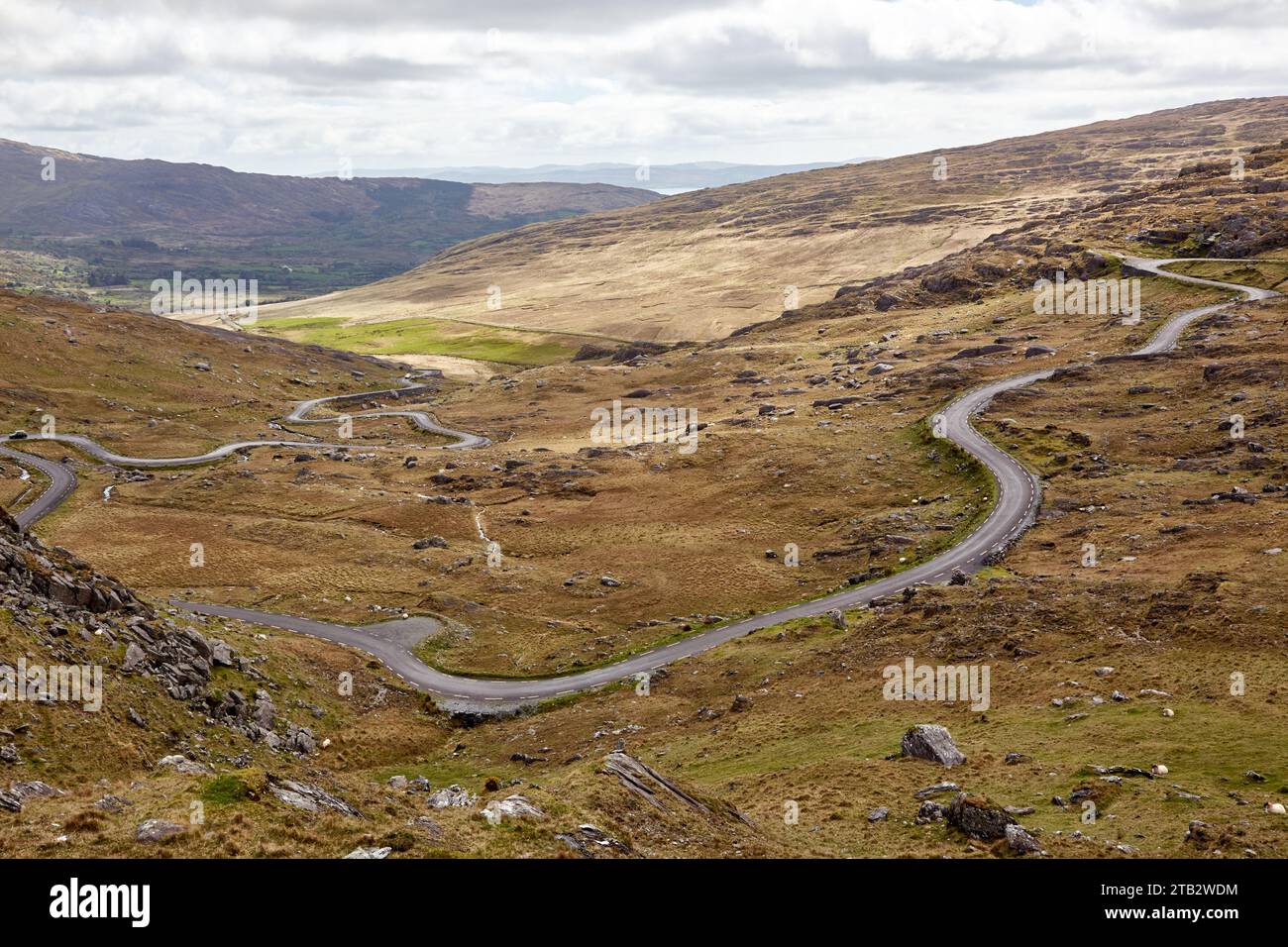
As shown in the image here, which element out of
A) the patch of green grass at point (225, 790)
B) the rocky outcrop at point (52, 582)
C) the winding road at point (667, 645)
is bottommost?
the winding road at point (667, 645)

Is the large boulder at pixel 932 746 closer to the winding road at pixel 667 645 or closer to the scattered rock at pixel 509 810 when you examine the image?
the scattered rock at pixel 509 810

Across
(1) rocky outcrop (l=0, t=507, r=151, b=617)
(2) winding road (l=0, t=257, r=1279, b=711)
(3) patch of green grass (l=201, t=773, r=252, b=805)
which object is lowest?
(2) winding road (l=0, t=257, r=1279, b=711)

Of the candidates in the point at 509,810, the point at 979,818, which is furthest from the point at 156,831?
the point at 979,818

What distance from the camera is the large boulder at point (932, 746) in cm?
4430

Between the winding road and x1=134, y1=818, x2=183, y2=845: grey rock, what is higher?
x1=134, y1=818, x2=183, y2=845: grey rock

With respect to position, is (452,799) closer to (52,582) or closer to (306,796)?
(306,796)

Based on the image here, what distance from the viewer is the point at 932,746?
4481cm

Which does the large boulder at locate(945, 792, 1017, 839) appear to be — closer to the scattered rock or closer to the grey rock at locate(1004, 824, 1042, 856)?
the grey rock at locate(1004, 824, 1042, 856)

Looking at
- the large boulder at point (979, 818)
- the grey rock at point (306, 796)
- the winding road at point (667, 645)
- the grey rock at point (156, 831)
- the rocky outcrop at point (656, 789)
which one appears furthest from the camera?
the winding road at point (667, 645)

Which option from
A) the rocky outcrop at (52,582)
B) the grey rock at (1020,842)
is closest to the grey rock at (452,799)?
the grey rock at (1020,842)

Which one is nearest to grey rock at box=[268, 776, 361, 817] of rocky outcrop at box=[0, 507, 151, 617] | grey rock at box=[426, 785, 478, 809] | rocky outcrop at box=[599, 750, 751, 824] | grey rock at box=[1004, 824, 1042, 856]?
grey rock at box=[426, 785, 478, 809]

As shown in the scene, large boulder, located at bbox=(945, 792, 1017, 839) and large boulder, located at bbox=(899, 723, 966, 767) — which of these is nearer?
large boulder, located at bbox=(945, 792, 1017, 839)

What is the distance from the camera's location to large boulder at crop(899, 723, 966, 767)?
145 ft
